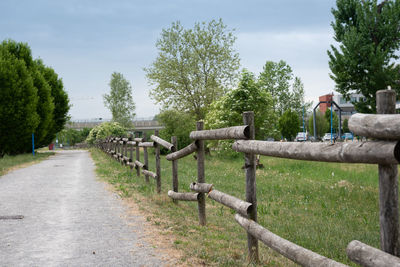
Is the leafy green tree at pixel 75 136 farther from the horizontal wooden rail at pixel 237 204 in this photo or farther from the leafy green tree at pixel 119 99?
the horizontal wooden rail at pixel 237 204

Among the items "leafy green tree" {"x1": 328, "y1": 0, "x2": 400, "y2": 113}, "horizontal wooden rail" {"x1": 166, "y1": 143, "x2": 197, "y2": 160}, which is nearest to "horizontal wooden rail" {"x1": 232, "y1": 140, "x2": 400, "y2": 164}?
"horizontal wooden rail" {"x1": 166, "y1": 143, "x2": 197, "y2": 160}

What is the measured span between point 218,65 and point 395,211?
34872 mm

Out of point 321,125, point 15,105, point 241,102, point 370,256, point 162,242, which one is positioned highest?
point 15,105

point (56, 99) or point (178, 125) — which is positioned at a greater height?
point (56, 99)

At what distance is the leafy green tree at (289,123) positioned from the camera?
66.1 m

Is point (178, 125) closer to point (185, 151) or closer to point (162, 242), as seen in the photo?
point (185, 151)

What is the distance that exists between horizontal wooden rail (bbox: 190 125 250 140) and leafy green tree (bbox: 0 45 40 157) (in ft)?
98.0

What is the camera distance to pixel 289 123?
217 ft

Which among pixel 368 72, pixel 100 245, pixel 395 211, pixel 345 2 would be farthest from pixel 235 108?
pixel 395 211

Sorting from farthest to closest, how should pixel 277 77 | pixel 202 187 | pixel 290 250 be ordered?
pixel 277 77
pixel 202 187
pixel 290 250

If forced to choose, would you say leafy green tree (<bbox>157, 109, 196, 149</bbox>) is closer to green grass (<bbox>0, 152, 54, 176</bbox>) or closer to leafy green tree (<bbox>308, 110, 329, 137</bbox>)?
green grass (<bbox>0, 152, 54, 176</bbox>)

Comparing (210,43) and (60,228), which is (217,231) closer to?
(60,228)

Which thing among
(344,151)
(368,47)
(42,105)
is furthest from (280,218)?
(42,105)

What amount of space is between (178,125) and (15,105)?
1385cm
